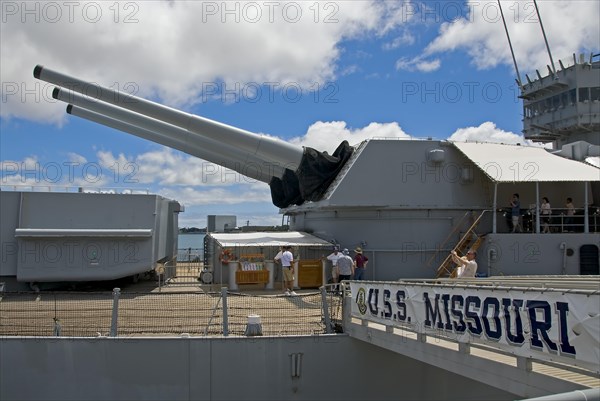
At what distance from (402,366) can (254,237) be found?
790cm

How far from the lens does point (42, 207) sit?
12531 mm

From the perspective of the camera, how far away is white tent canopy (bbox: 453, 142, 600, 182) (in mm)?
14281

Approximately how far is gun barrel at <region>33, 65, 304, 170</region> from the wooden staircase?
4545mm

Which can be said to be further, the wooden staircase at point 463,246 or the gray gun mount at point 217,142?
the wooden staircase at point 463,246

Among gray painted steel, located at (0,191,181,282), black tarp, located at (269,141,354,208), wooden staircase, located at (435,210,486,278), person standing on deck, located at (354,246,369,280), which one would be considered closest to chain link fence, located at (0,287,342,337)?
gray painted steel, located at (0,191,181,282)

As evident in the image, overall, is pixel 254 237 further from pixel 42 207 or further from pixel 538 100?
pixel 538 100

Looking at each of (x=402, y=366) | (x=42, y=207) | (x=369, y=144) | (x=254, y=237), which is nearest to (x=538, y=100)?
(x=369, y=144)

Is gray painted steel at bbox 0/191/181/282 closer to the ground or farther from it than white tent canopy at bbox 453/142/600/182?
closer to the ground

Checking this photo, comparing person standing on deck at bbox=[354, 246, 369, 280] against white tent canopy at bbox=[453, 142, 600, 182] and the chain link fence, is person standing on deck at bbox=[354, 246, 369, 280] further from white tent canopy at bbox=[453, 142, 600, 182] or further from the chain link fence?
white tent canopy at bbox=[453, 142, 600, 182]

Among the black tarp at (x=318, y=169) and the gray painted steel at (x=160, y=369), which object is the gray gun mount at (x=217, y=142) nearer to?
the black tarp at (x=318, y=169)

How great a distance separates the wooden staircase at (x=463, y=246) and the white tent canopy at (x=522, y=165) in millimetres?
1246

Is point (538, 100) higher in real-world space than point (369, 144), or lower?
higher

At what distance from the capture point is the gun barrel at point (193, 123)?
13.6m

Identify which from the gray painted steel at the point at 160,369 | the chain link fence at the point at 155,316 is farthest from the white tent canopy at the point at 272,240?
the gray painted steel at the point at 160,369
